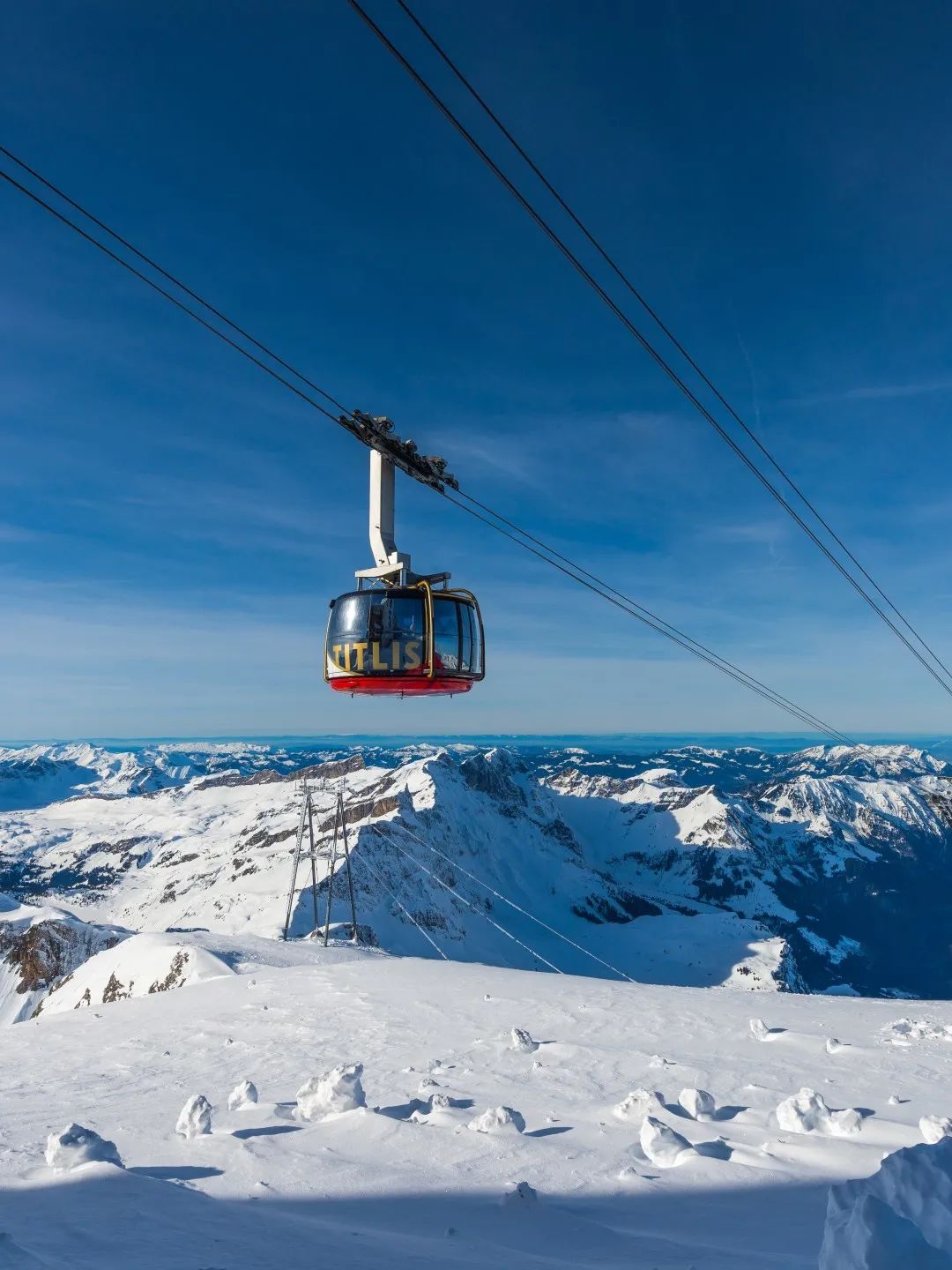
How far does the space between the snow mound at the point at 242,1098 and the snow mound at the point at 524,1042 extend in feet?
16.3

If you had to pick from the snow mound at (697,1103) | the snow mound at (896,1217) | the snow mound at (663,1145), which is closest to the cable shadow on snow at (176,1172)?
the snow mound at (663,1145)

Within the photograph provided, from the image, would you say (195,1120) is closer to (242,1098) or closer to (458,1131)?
(242,1098)

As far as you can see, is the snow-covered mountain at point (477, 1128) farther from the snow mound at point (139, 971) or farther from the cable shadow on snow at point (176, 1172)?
the snow mound at point (139, 971)

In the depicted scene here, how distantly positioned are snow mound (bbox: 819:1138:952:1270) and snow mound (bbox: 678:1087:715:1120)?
186 inches

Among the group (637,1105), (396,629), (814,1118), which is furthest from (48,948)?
(814,1118)

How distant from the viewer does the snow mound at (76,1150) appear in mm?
6680

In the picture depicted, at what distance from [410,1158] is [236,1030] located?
8846mm

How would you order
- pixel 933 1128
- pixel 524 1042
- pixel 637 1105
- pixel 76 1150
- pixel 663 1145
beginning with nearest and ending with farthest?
pixel 76 1150, pixel 663 1145, pixel 933 1128, pixel 637 1105, pixel 524 1042

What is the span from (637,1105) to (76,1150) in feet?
21.5

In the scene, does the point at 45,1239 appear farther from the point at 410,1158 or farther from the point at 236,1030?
the point at 236,1030

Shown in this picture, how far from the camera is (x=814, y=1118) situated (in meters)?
8.62

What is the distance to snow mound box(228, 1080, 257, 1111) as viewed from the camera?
955 centimetres

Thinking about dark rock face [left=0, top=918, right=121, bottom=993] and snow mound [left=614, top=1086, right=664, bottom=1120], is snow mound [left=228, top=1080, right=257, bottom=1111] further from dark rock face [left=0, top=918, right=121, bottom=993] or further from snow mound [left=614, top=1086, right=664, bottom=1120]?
dark rock face [left=0, top=918, right=121, bottom=993]

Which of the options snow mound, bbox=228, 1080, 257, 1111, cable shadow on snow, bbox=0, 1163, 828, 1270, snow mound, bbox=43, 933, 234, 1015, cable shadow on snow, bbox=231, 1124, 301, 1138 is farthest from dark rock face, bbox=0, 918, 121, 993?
cable shadow on snow, bbox=0, 1163, 828, 1270
